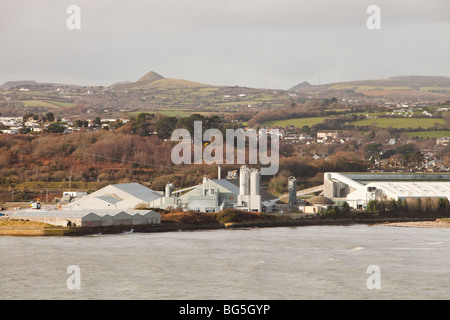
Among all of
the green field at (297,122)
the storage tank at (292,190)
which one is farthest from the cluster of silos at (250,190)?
the green field at (297,122)

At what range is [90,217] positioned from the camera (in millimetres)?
42375

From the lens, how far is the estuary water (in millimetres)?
24109

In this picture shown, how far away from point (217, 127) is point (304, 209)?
30571 millimetres

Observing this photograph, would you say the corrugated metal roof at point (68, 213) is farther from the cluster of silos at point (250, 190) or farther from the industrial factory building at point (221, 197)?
the cluster of silos at point (250, 190)

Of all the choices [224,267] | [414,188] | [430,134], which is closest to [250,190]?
[414,188]

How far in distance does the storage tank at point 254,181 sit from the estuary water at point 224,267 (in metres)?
10.7

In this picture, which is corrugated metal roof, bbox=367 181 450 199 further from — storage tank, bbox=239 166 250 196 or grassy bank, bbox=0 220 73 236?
grassy bank, bbox=0 220 73 236

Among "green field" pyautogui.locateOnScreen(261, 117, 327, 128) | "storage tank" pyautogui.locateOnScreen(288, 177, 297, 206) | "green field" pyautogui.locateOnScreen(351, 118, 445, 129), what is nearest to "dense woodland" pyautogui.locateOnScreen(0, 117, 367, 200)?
"storage tank" pyautogui.locateOnScreen(288, 177, 297, 206)

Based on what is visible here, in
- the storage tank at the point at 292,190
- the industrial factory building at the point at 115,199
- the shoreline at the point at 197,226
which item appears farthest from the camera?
the storage tank at the point at 292,190

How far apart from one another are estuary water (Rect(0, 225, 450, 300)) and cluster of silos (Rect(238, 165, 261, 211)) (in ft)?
36.0

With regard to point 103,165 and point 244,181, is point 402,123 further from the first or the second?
point 244,181

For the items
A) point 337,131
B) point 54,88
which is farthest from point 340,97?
point 337,131

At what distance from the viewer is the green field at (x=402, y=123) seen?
11206 cm

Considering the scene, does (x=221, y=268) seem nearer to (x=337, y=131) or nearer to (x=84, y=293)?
(x=84, y=293)
